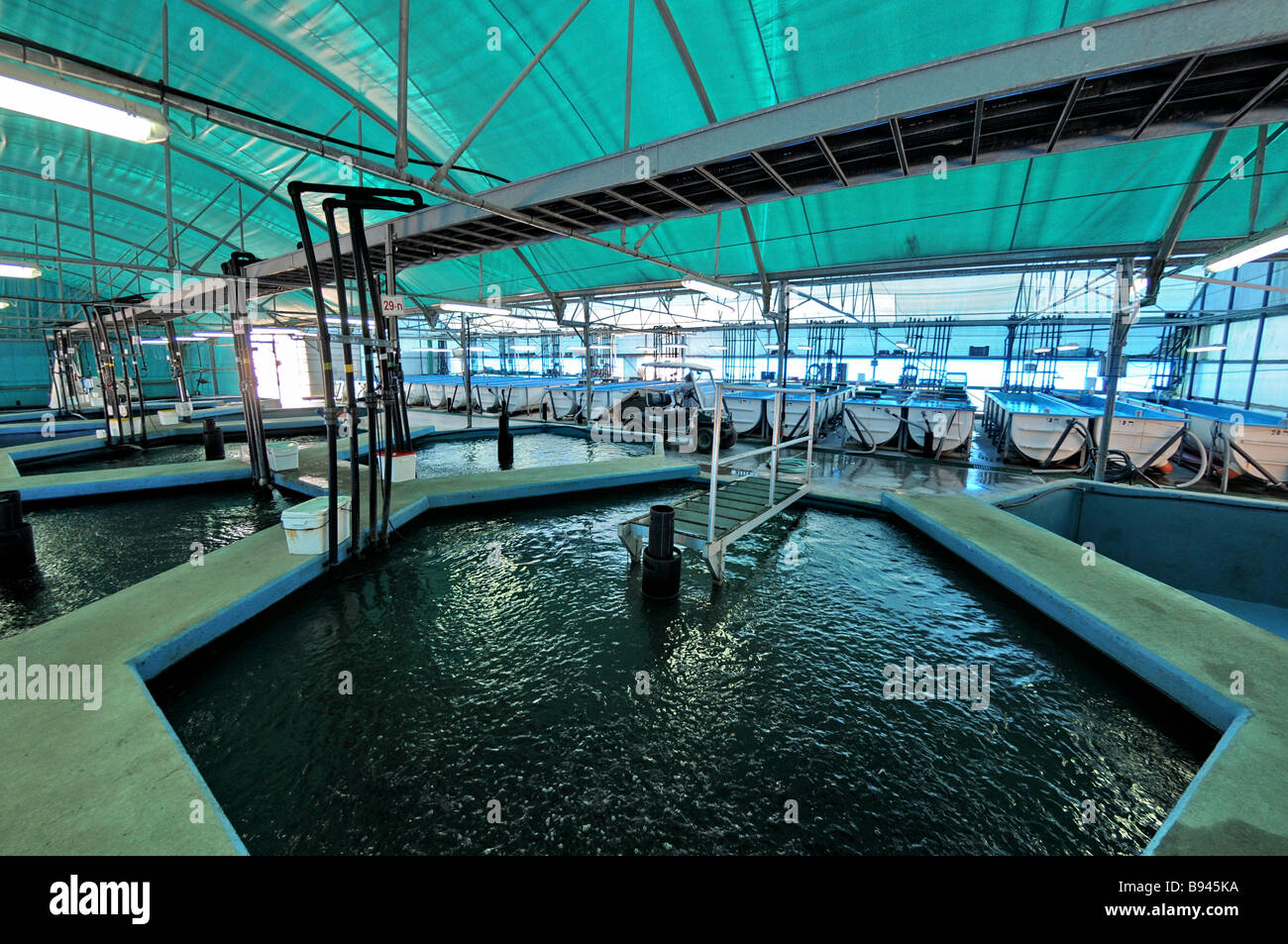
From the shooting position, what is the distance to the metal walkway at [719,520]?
188 inches

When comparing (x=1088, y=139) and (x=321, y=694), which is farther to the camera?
(x=1088, y=139)

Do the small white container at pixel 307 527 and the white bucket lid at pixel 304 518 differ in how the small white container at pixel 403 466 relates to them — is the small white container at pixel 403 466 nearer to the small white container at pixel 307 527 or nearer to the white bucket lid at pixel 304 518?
the small white container at pixel 307 527

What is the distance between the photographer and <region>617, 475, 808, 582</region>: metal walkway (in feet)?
15.7

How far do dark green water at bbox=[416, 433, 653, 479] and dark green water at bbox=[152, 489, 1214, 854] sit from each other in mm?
5689

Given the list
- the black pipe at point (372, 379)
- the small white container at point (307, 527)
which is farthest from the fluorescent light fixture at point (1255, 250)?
the small white container at point (307, 527)

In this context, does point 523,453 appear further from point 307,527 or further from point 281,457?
point 307,527

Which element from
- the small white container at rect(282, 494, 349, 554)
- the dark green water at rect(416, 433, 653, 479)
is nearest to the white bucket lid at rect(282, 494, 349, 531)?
the small white container at rect(282, 494, 349, 554)

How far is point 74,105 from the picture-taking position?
3.29 meters

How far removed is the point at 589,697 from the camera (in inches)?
127

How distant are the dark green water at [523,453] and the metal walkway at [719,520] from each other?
4.64 metres
